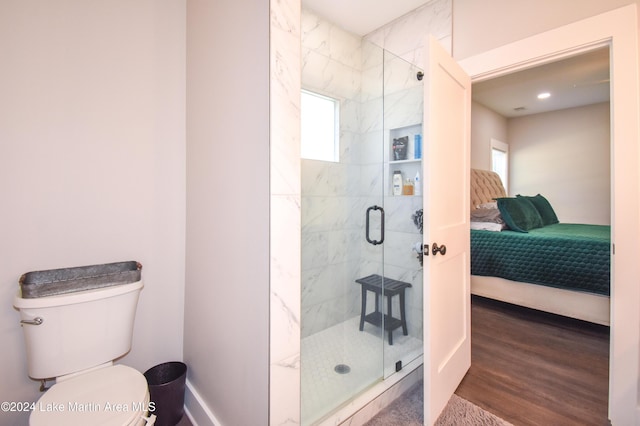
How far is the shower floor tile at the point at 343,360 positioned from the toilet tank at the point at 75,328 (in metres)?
0.99

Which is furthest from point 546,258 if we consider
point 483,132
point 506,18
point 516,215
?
point 483,132

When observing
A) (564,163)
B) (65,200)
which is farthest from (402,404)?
(564,163)

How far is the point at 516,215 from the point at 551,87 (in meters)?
2.42

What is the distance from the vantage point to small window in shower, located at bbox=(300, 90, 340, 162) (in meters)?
2.27

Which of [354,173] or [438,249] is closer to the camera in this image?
[438,249]

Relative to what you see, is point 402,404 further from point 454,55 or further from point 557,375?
point 454,55

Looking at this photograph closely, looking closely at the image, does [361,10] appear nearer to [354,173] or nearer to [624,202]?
[354,173]

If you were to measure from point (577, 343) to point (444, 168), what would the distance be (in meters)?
2.15

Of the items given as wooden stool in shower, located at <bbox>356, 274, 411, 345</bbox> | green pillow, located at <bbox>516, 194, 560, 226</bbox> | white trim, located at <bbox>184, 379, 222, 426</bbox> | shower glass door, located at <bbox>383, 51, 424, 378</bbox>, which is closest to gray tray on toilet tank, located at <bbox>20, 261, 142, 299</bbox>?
white trim, located at <bbox>184, 379, 222, 426</bbox>

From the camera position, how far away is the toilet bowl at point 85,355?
1.03m

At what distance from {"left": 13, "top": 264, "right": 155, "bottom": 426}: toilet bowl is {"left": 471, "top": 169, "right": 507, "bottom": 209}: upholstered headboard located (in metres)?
3.99

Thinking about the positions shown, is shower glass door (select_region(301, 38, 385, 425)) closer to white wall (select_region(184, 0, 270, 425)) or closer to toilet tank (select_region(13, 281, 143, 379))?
white wall (select_region(184, 0, 270, 425))

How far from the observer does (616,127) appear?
141 centimetres

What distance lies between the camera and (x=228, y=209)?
131cm
